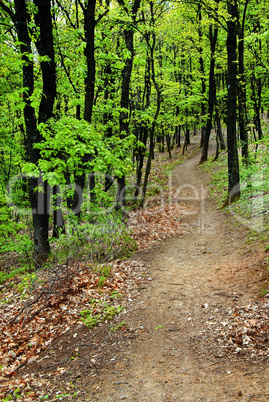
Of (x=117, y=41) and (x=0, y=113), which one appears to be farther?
(x=117, y=41)

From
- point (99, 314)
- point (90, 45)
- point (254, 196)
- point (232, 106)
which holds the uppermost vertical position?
point (90, 45)

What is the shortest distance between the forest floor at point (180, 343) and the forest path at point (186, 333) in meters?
0.01

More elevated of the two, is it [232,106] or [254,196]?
[232,106]

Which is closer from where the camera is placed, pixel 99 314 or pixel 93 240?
pixel 99 314

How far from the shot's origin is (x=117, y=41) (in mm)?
14555

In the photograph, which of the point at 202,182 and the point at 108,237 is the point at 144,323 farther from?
the point at 202,182

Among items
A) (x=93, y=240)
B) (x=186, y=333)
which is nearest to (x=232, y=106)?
(x=93, y=240)

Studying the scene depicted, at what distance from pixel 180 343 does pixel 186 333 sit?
0.28 metres

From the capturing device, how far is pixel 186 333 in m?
4.95

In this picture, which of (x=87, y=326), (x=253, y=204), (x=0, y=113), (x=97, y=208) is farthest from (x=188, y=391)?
(x=0, y=113)

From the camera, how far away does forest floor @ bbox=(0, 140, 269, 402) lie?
146 inches

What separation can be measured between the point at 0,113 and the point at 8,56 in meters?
4.10

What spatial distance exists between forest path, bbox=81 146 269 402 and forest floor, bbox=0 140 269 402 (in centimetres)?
1

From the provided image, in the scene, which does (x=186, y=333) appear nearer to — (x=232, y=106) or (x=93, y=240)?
(x=93, y=240)
